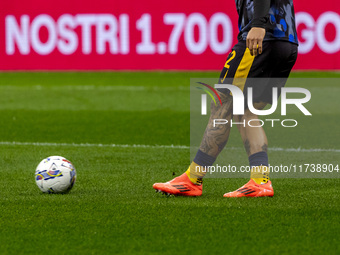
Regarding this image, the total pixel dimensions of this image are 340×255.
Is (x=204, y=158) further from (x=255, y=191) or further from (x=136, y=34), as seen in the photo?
(x=136, y=34)

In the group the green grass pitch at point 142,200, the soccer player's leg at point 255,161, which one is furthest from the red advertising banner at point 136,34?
the soccer player's leg at point 255,161

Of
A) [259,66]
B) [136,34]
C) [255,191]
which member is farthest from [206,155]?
[136,34]

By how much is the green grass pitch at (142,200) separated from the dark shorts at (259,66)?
32.3 inches

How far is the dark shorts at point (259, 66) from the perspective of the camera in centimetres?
560

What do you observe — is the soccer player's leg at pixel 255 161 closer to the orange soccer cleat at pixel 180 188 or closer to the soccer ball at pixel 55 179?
the orange soccer cleat at pixel 180 188

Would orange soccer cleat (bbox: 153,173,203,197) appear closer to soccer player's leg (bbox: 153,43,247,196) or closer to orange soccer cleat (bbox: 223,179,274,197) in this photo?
soccer player's leg (bbox: 153,43,247,196)

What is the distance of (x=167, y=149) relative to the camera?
345 inches

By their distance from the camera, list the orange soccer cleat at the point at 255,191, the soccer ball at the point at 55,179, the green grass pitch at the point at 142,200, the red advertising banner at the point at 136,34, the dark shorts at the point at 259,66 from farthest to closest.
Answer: the red advertising banner at the point at 136,34, the soccer ball at the point at 55,179, the orange soccer cleat at the point at 255,191, the dark shorts at the point at 259,66, the green grass pitch at the point at 142,200

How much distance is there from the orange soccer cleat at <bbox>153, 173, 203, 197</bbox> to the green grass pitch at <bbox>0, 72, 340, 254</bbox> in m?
0.07

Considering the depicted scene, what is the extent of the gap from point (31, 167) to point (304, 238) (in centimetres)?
364

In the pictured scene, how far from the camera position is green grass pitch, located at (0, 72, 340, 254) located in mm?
4480

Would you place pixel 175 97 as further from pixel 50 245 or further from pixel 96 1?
pixel 50 245

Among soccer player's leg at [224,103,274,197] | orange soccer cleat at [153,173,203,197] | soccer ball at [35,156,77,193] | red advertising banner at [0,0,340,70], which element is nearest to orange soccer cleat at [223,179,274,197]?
Result: soccer player's leg at [224,103,274,197]

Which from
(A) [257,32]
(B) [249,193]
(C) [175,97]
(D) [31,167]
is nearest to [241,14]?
(A) [257,32]
